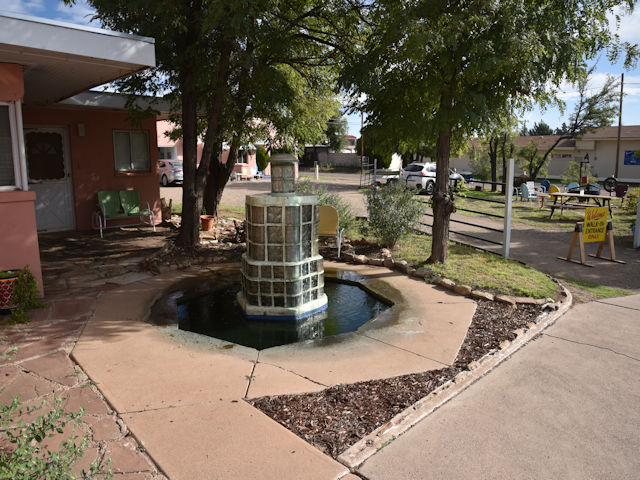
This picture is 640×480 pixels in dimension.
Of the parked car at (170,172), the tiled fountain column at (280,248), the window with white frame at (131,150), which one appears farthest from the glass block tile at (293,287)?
the parked car at (170,172)

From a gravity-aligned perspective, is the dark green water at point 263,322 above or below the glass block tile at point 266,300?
below

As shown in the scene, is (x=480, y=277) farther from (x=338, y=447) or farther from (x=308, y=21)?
(x=308, y=21)

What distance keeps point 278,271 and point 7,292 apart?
A: 10.0 feet

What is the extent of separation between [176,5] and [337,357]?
6.30m

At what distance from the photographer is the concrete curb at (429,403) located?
3092mm

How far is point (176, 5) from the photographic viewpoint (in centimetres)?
769

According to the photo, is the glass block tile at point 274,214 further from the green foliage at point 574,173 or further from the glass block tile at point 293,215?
the green foliage at point 574,173

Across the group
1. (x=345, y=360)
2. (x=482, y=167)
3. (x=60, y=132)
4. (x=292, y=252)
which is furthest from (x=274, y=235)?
(x=482, y=167)

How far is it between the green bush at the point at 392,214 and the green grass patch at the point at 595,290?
273 centimetres

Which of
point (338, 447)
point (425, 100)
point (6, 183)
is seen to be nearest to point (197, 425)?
point (338, 447)

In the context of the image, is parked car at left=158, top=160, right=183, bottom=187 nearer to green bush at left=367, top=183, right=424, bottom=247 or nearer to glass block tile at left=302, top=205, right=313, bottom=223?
green bush at left=367, top=183, right=424, bottom=247

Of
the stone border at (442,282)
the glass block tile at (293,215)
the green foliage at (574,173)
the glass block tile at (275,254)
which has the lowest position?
the stone border at (442,282)

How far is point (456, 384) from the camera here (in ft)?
13.1

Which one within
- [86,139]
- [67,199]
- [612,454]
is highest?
[86,139]
